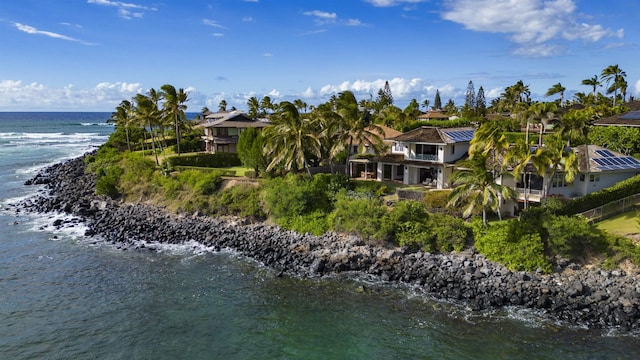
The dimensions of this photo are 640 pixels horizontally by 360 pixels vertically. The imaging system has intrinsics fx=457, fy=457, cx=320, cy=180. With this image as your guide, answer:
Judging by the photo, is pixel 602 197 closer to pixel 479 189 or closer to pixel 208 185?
pixel 479 189

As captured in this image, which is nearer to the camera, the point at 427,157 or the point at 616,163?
the point at 616,163

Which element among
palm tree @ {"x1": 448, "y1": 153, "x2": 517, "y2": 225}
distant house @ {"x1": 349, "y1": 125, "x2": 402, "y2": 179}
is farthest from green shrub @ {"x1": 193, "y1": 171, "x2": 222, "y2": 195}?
palm tree @ {"x1": 448, "y1": 153, "x2": 517, "y2": 225}

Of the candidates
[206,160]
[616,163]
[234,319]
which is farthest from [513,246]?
[206,160]

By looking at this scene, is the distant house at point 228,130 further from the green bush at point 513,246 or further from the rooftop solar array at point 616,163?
the rooftop solar array at point 616,163

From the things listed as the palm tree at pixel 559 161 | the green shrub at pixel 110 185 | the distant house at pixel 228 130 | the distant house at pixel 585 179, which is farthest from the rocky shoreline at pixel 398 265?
the distant house at pixel 228 130

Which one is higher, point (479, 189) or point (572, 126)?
point (572, 126)

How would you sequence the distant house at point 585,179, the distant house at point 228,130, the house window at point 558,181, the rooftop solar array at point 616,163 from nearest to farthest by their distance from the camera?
1. the distant house at point 585,179
2. the house window at point 558,181
3. the rooftop solar array at point 616,163
4. the distant house at point 228,130

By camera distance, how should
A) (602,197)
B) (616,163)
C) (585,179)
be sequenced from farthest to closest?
(616,163)
(585,179)
(602,197)
